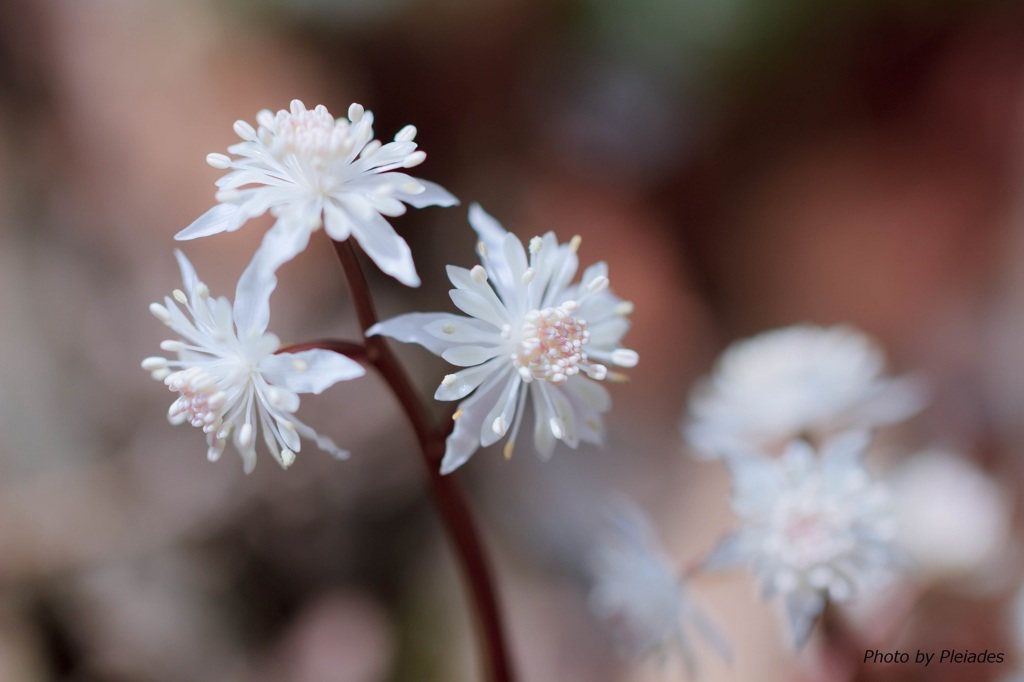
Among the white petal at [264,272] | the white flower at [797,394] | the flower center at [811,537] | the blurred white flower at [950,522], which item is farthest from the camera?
the blurred white flower at [950,522]

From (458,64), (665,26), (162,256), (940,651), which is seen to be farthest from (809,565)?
(458,64)

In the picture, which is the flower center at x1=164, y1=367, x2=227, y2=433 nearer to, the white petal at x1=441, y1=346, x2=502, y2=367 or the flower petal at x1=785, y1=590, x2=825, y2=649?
the white petal at x1=441, y1=346, x2=502, y2=367

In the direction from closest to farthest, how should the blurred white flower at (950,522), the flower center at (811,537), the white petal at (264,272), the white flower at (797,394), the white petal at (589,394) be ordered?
the white petal at (264,272) → the white petal at (589,394) → the flower center at (811,537) → the white flower at (797,394) → the blurred white flower at (950,522)

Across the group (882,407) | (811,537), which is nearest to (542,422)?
(811,537)

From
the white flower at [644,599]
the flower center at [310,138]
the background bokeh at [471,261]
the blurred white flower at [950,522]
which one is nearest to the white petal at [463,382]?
the flower center at [310,138]

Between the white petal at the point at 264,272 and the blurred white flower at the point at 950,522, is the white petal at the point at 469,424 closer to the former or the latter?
the white petal at the point at 264,272

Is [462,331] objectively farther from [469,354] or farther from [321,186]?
[321,186]

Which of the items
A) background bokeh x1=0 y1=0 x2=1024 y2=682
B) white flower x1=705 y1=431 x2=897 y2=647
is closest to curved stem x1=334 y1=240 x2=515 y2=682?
white flower x1=705 y1=431 x2=897 y2=647

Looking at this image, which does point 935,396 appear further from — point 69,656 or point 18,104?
point 18,104
